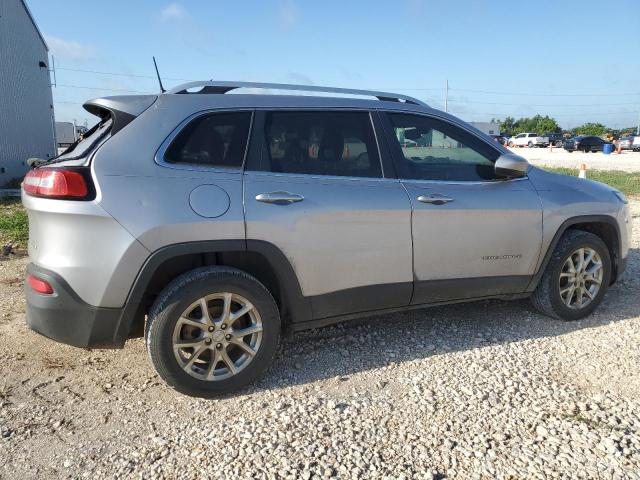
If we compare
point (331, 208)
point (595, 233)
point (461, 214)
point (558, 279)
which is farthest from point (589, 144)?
point (331, 208)

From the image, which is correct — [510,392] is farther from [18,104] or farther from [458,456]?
[18,104]

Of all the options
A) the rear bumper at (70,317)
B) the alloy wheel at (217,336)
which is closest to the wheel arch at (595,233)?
the alloy wheel at (217,336)

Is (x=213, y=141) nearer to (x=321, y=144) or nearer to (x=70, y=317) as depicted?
(x=321, y=144)

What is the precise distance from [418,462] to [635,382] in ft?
5.65

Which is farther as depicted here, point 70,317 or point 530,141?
point 530,141

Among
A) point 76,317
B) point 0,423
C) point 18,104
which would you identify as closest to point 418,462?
point 76,317

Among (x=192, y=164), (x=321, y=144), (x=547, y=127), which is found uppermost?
(x=547, y=127)

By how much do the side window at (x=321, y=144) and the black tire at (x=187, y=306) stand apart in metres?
0.74

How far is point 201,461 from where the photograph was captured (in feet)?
7.97

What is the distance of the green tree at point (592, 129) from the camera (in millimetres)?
73525

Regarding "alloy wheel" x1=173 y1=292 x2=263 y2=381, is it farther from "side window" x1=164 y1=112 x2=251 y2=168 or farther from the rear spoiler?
the rear spoiler

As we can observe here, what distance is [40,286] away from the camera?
2801 millimetres

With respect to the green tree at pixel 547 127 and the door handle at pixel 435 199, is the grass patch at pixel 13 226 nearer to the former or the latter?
the door handle at pixel 435 199

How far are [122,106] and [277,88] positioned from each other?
3.34 feet
